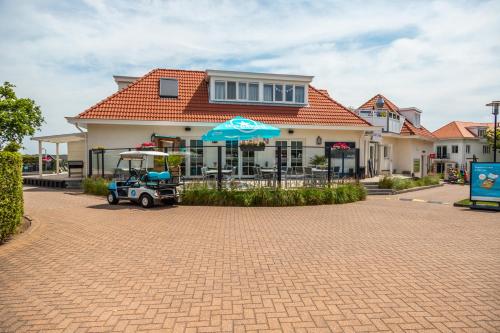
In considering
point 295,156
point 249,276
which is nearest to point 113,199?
point 249,276

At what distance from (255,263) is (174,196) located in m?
6.77

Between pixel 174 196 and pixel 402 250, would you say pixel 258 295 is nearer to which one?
pixel 402 250

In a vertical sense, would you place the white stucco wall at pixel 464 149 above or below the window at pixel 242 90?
below

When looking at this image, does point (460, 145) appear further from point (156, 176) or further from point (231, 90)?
point (156, 176)

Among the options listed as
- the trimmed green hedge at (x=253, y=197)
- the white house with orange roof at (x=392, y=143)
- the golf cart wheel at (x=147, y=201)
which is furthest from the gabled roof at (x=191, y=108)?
the golf cart wheel at (x=147, y=201)

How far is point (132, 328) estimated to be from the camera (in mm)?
3484

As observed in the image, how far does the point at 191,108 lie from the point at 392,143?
17.3m

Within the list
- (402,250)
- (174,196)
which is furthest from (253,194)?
(402,250)

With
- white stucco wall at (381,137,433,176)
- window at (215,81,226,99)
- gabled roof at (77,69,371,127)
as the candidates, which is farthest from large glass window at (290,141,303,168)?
white stucco wall at (381,137,433,176)

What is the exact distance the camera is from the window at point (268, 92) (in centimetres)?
2039

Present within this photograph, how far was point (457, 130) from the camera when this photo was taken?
47594mm

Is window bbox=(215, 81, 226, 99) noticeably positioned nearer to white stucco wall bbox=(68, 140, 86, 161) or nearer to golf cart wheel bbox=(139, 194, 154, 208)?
golf cart wheel bbox=(139, 194, 154, 208)

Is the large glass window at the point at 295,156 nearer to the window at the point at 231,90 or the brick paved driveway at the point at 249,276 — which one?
the window at the point at 231,90

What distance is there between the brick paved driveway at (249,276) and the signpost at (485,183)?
3802mm
